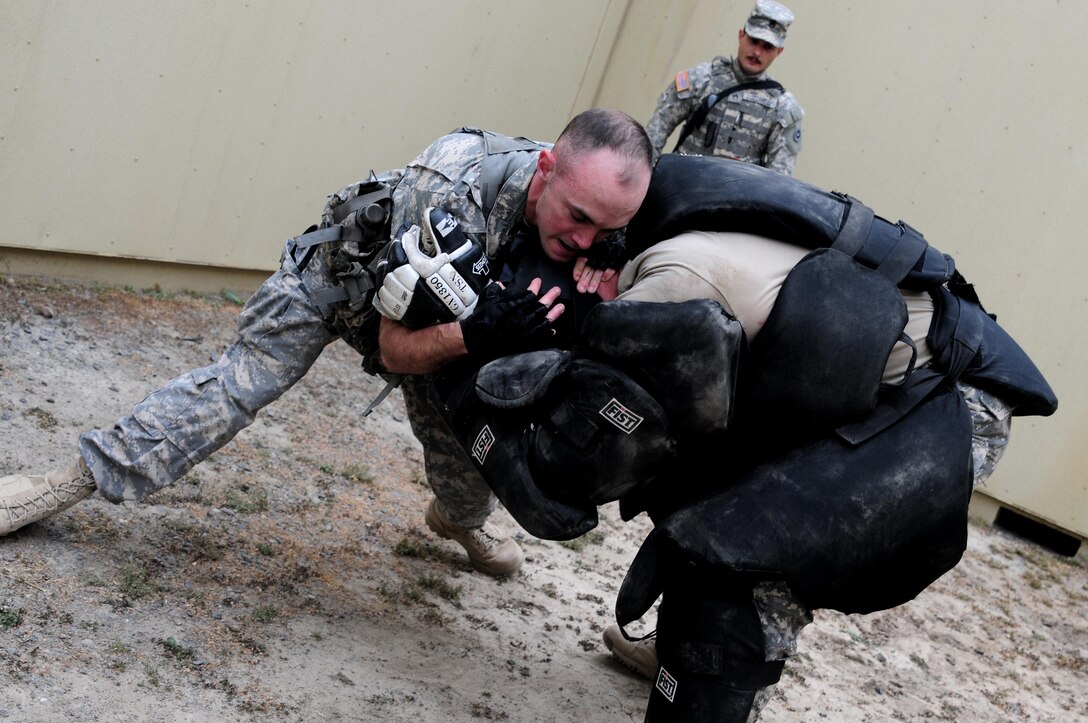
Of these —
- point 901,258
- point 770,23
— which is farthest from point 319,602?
point 770,23

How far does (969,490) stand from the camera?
2.38 metres

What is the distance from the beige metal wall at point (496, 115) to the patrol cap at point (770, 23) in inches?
20.6

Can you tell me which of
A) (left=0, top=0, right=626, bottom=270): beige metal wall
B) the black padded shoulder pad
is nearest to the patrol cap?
(left=0, top=0, right=626, bottom=270): beige metal wall

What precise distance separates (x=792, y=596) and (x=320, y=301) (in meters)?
1.45

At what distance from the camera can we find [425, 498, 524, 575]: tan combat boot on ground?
3.65m

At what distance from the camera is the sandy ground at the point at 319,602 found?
257 centimetres

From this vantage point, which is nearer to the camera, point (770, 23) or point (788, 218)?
point (788, 218)

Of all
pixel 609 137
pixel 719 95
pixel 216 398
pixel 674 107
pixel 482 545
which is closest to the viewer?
pixel 609 137

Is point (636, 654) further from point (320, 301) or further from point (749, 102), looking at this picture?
point (749, 102)

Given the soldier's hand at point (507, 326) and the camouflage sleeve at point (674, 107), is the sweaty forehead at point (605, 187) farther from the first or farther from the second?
the camouflage sleeve at point (674, 107)

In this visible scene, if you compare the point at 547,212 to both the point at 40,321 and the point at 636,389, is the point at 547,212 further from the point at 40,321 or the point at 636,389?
the point at 40,321

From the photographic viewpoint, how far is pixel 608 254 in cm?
272

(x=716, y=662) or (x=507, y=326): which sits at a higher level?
(x=507, y=326)

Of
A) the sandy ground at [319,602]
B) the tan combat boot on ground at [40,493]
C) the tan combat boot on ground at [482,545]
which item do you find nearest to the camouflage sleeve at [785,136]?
the sandy ground at [319,602]
